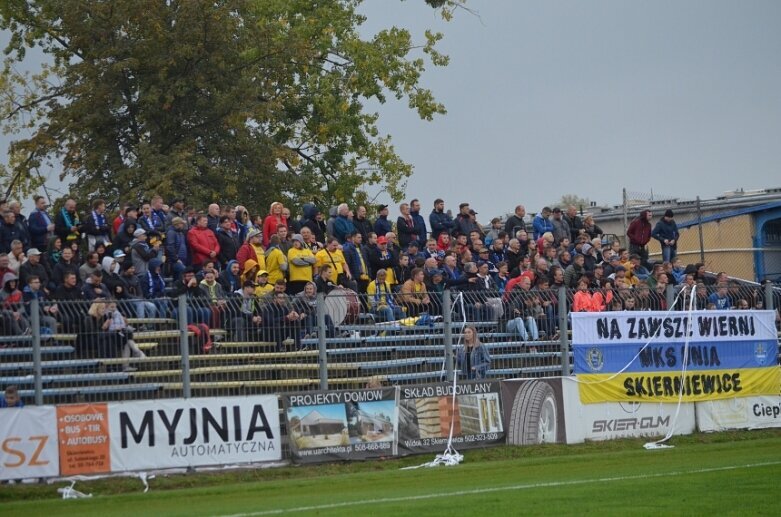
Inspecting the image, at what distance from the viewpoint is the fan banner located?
22453mm

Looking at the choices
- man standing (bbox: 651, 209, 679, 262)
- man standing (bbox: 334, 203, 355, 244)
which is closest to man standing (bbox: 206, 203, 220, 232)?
man standing (bbox: 334, 203, 355, 244)

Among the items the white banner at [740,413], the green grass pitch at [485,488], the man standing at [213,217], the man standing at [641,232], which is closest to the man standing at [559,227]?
the man standing at [641,232]

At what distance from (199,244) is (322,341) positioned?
3737mm

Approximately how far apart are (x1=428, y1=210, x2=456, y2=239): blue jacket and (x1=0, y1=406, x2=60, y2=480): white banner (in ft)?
40.9

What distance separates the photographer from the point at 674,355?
23.6 metres

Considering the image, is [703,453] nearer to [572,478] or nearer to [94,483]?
[572,478]

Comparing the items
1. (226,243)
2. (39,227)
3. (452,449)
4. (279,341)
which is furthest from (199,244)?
(452,449)

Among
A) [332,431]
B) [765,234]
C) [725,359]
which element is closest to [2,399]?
[332,431]

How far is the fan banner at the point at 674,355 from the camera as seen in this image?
2245 centimetres

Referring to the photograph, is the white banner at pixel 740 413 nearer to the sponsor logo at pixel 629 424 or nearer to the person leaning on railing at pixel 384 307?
the sponsor logo at pixel 629 424

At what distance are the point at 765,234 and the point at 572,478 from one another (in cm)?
2698

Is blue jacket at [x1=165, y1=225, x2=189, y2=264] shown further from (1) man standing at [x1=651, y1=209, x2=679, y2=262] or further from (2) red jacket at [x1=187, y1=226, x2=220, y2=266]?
(1) man standing at [x1=651, y1=209, x2=679, y2=262]

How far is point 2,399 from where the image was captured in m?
16.8

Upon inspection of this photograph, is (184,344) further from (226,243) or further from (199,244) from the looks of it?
(226,243)
